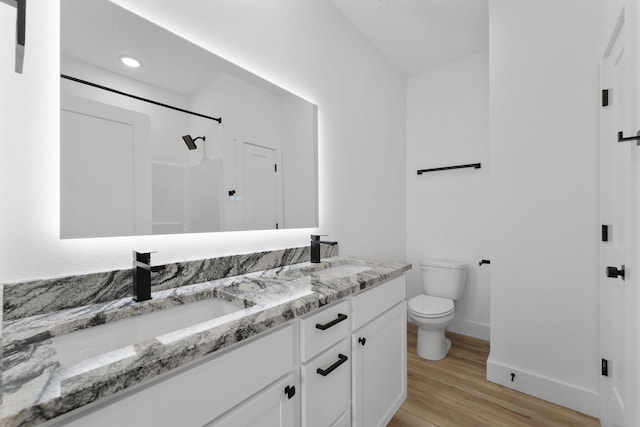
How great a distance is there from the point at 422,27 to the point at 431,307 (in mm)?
2267

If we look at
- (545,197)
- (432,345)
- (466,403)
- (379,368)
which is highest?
(545,197)

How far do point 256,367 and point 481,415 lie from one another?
1.59 metres

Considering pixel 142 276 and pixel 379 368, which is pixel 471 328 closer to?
pixel 379 368

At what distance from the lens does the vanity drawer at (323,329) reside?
96 cm

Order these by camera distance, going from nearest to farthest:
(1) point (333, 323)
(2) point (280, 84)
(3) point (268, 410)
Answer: (3) point (268, 410) < (1) point (333, 323) < (2) point (280, 84)

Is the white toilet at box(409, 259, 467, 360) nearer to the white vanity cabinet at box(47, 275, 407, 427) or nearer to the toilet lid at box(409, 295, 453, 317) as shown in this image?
the toilet lid at box(409, 295, 453, 317)

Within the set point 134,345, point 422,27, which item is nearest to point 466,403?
point 134,345

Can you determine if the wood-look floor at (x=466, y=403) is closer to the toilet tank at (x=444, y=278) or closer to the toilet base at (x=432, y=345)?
the toilet base at (x=432, y=345)

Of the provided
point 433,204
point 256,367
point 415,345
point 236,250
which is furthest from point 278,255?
point 433,204

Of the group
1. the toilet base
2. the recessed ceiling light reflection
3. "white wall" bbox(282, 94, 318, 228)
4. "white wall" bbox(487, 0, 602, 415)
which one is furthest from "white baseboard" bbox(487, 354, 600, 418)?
the recessed ceiling light reflection

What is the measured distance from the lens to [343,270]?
1758 mm

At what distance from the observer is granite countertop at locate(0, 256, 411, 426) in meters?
0.47

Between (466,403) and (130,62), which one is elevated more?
(130,62)

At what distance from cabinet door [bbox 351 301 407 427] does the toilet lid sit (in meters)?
0.62
